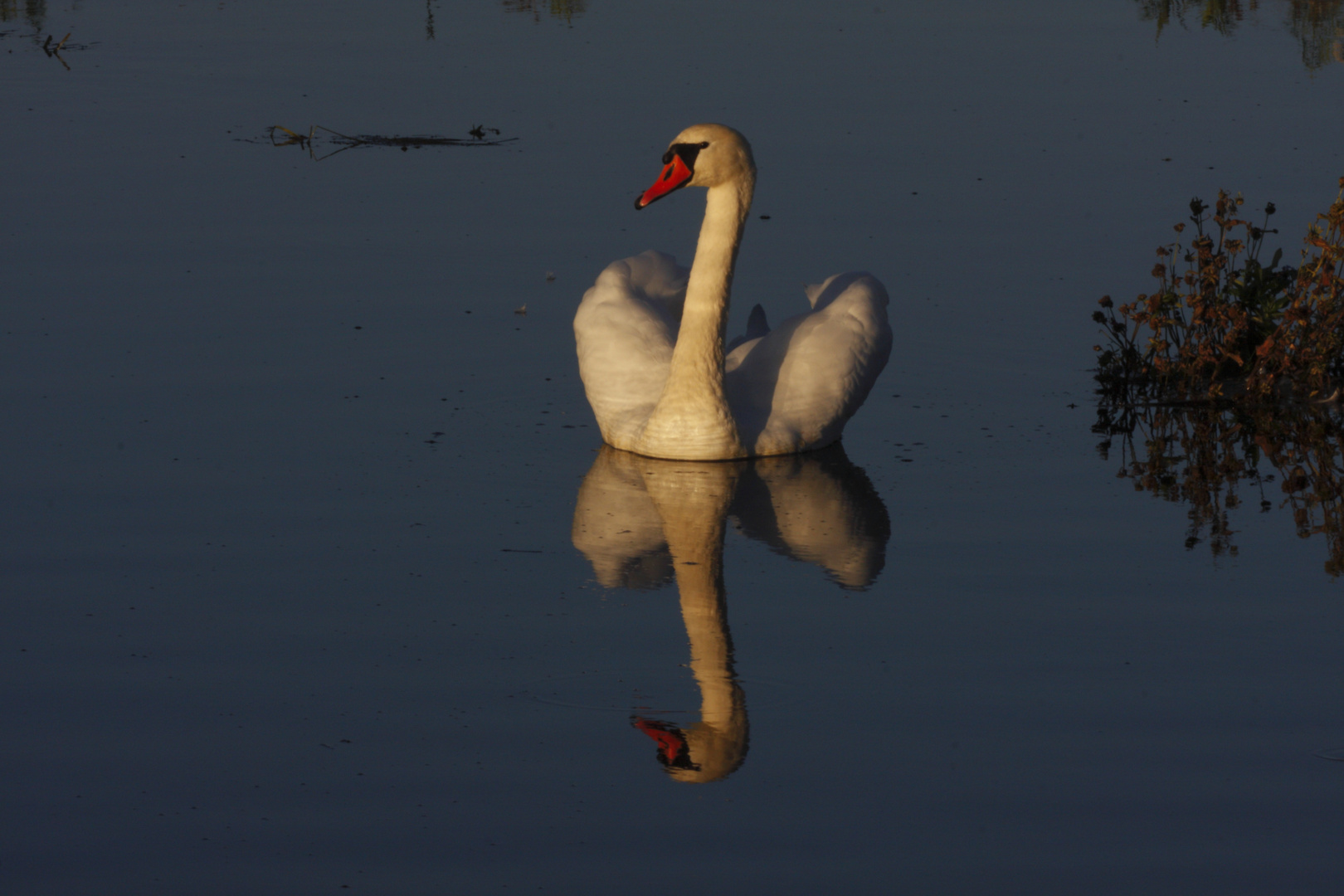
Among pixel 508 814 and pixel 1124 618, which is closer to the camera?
pixel 508 814

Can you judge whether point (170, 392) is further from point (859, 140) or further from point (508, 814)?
point (859, 140)

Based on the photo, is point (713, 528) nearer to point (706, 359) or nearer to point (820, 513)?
point (820, 513)

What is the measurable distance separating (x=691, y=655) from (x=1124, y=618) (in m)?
1.78

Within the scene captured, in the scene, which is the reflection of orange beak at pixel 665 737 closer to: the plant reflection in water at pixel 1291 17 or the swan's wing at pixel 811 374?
the swan's wing at pixel 811 374

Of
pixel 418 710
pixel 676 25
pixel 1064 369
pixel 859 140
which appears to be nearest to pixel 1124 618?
pixel 418 710

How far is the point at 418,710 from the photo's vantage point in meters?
6.59

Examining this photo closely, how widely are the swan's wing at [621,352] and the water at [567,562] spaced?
30 centimetres

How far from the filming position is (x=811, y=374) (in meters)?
9.77

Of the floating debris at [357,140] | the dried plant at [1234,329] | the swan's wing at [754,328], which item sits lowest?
the swan's wing at [754,328]

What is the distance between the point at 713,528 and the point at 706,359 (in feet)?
3.78

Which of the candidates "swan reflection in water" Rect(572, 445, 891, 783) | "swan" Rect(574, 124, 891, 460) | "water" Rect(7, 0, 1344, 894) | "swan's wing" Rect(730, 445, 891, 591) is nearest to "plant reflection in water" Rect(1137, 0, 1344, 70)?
"water" Rect(7, 0, 1344, 894)

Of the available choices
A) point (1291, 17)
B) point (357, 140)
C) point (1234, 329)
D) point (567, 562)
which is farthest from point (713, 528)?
point (1291, 17)

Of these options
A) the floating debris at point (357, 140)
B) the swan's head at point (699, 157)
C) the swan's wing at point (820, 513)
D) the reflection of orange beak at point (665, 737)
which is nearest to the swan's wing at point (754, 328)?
the swan's wing at point (820, 513)

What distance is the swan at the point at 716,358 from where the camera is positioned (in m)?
9.55
